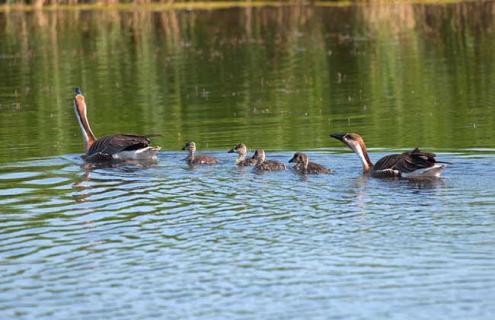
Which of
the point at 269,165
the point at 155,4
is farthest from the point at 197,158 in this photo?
the point at 155,4

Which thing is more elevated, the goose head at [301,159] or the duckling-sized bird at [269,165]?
the goose head at [301,159]

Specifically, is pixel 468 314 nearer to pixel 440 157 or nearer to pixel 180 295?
pixel 180 295

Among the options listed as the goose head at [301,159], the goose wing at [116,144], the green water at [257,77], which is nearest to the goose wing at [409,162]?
the goose head at [301,159]

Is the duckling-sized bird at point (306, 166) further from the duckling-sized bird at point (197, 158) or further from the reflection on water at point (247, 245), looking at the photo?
the duckling-sized bird at point (197, 158)

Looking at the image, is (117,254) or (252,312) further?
(117,254)

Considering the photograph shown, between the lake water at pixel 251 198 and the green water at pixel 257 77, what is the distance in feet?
0.42

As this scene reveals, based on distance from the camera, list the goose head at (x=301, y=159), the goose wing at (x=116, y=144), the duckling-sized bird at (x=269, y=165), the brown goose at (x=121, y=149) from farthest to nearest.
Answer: the goose wing at (x=116, y=144)
the brown goose at (x=121, y=149)
the duckling-sized bird at (x=269, y=165)
the goose head at (x=301, y=159)

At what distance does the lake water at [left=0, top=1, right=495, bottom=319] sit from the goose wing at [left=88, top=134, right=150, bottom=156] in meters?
0.50

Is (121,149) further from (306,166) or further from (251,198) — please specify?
(251,198)

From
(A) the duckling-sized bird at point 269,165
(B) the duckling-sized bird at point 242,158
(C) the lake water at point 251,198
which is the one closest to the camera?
(C) the lake water at point 251,198

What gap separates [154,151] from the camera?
18531 millimetres

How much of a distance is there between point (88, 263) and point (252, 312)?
248 cm

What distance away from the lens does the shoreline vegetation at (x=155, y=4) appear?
5816cm

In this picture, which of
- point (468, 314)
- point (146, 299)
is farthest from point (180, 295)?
point (468, 314)
